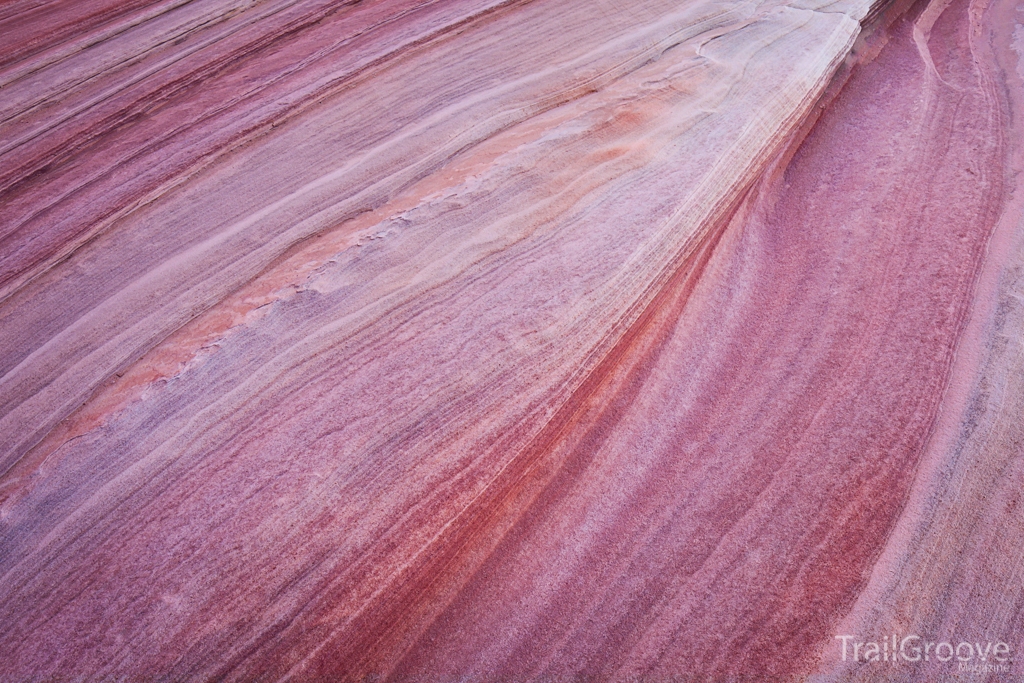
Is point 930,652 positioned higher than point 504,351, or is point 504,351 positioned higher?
point 504,351

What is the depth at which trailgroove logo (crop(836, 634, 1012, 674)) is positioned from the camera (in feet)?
2.94

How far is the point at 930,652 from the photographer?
0.90 meters

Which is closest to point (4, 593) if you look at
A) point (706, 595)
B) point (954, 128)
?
point (706, 595)

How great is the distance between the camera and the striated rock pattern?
923mm

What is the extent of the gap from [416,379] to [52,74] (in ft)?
4.30

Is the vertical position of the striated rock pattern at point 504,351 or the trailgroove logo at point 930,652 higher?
the striated rock pattern at point 504,351

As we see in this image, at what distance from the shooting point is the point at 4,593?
0.91 metres

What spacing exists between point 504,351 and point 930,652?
2.52ft

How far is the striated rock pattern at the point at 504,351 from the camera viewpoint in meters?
0.92

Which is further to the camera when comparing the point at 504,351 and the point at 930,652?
the point at 504,351

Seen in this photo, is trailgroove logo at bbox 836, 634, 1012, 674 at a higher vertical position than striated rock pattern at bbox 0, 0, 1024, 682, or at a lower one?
lower

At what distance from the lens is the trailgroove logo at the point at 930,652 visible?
0.90 meters

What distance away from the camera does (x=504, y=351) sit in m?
1.12

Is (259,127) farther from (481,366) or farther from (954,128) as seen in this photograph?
(954,128)
